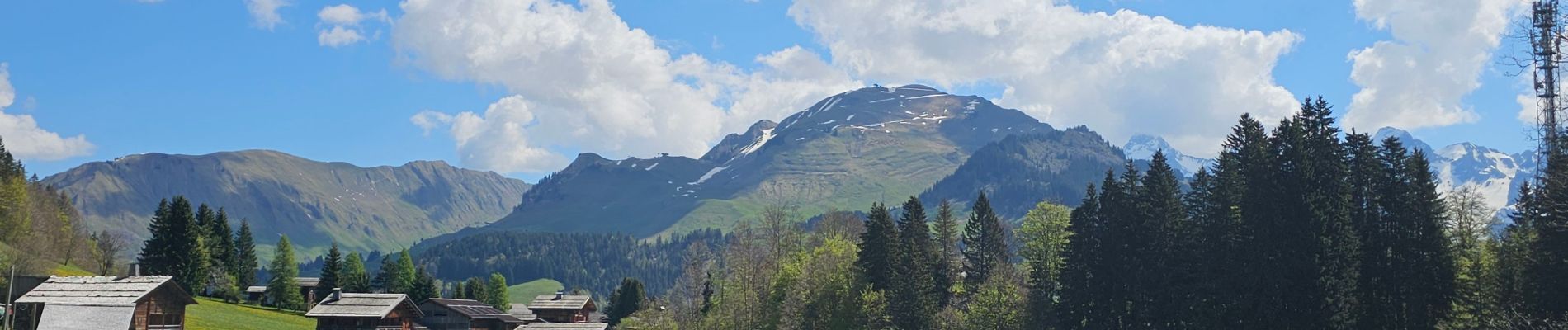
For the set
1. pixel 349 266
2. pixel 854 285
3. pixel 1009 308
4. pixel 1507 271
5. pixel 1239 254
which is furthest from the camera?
pixel 349 266

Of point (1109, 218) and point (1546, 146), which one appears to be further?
point (1109, 218)

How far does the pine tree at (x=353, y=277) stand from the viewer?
514 feet

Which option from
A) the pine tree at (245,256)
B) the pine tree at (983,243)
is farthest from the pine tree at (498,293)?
the pine tree at (983,243)

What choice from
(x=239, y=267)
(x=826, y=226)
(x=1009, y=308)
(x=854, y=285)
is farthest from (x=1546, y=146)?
(x=239, y=267)

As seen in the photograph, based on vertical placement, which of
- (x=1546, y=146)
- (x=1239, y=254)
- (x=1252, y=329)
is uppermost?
(x=1546, y=146)

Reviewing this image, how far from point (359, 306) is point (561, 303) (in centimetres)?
5399

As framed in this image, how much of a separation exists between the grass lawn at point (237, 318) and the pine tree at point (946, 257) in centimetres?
5637

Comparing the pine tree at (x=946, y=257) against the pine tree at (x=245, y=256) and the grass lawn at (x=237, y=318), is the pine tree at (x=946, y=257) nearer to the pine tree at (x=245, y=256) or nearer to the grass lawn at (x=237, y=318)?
the grass lawn at (x=237, y=318)

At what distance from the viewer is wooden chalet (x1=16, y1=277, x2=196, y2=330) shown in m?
72.3

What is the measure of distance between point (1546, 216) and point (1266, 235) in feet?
39.4

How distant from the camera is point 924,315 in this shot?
8412 centimetres

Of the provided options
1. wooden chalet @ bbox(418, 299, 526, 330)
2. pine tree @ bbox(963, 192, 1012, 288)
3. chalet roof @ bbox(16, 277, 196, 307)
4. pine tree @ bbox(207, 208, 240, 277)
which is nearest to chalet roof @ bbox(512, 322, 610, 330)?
wooden chalet @ bbox(418, 299, 526, 330)

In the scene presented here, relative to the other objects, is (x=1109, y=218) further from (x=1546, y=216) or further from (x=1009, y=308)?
(x=1546, y=216)

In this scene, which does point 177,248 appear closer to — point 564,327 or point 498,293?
point 564,327
